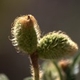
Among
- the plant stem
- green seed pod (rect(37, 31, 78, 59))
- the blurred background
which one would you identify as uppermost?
the blurred background

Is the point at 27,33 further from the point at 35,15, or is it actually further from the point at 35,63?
the point at 35,15

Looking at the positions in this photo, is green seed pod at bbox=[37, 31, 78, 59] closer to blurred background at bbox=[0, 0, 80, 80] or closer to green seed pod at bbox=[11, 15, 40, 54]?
green seed pod at bbox=[11, 15, 40, 54]

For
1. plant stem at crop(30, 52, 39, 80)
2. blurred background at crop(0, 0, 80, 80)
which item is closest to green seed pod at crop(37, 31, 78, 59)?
plant stem at crop(30, 52, 39, 80)

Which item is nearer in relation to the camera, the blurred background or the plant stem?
the plant stem

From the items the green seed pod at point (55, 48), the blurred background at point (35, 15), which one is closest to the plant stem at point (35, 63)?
the green seed pod at point (55, 48)

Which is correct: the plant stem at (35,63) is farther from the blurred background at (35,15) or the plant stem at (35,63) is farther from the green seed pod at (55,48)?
the blurred background at (35,15)

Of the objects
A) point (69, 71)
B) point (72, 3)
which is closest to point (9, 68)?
point (72, 3)
